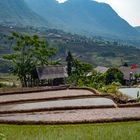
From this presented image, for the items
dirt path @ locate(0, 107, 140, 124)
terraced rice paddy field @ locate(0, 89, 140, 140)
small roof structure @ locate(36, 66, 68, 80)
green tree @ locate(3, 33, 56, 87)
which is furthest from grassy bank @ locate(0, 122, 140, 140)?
green tree @ locate(3, 33, 56, 87)

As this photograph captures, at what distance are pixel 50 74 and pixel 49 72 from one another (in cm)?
46

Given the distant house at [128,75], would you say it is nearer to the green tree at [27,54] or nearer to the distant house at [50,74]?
the distant house at [50,74]

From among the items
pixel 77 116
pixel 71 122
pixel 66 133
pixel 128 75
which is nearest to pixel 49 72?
pixel 128 75

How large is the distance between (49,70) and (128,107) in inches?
1932

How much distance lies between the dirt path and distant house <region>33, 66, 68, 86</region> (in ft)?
161

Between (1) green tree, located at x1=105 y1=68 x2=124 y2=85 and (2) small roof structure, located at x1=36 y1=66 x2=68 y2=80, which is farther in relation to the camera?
(1) green tree, located at x1=105 y1=68 x2=124 y2=85

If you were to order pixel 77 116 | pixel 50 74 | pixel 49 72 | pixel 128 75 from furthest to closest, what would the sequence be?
pixel 128 75
pixel 50 74
pixel 49 72
pixel 77 116

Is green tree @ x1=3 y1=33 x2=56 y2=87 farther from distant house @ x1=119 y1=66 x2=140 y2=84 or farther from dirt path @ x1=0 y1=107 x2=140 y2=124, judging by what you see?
dirt path @ x1=0 y1=107 x2=140 y2=124

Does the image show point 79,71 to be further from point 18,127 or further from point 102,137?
point 102,137

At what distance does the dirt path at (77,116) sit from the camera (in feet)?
91.2

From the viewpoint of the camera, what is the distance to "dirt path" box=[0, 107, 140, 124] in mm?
27812

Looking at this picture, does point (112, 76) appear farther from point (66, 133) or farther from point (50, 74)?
point (66, 133)

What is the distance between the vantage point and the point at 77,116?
3052 cm

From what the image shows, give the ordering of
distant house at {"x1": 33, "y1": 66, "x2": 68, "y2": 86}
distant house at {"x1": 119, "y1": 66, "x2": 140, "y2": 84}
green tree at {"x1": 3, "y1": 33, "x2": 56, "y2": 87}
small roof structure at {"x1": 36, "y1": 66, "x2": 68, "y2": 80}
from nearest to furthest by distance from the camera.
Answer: small roof structure at {"x1": 36, "y1": 66, "x2": 68, "y2": 80} → distant house at {"x1": 33, "y1": 66, "x2": 68, "y2": 86} → green tree at {"x1": 3, "y1": 33, "x2": 56, "y2": 87} → distant house at {"x1": 119, "y1": 66, "x2": 140, "y2": 84}
